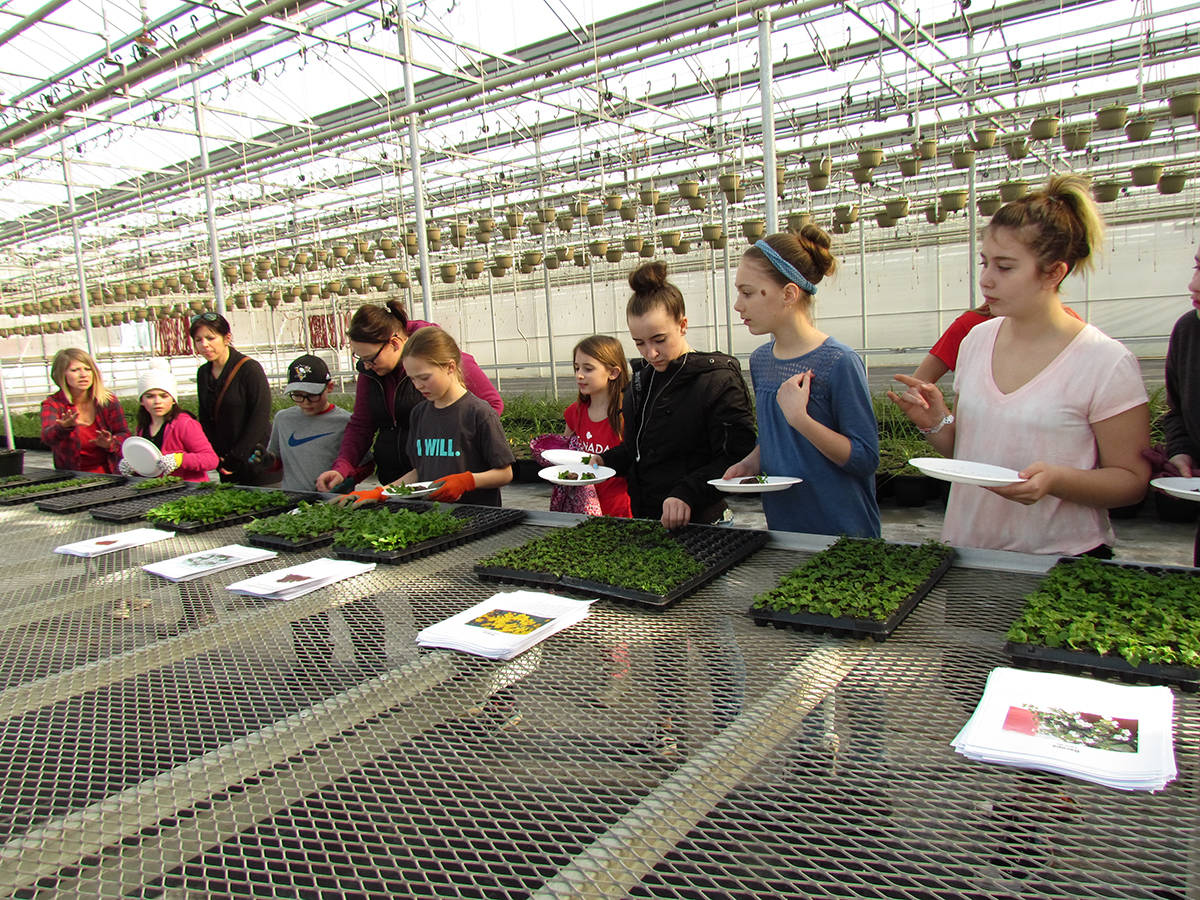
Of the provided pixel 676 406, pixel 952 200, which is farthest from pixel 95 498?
pixel 952 200

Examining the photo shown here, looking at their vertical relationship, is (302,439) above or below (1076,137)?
below

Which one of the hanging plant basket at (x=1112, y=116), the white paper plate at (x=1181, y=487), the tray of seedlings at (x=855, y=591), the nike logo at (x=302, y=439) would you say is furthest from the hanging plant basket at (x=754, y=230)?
the tray of seedlings at (x=855, y=591)

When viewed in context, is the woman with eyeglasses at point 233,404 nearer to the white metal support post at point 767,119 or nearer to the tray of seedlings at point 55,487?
the tray of seedlings at point 55,487

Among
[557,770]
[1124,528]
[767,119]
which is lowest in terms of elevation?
[1124,528]

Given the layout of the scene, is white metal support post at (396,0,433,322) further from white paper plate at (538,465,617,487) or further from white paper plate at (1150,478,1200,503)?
white paper plate at (1150,478,1200,503)

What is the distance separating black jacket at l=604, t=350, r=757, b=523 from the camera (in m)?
2.13

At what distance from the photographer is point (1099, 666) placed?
97 cm

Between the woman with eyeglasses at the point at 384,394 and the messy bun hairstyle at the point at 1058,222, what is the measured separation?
1.80 metres

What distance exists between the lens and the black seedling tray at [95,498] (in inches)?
101

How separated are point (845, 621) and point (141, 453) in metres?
2.53

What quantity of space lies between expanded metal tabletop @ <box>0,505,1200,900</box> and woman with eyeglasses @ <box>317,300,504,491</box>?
1587 millimetres

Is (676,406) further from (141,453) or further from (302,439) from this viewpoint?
(141,453)

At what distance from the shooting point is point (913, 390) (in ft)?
5.69

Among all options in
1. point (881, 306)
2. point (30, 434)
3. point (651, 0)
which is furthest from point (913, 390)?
point (881, 306)
